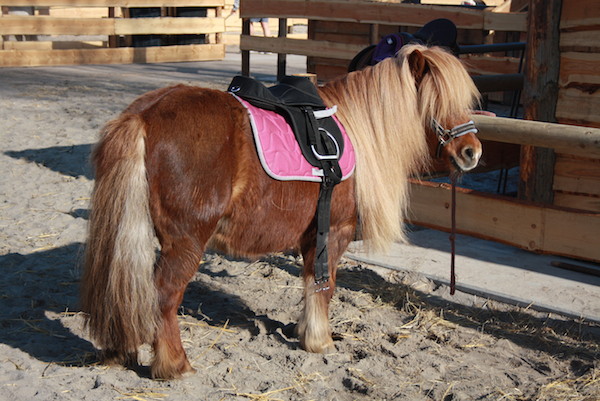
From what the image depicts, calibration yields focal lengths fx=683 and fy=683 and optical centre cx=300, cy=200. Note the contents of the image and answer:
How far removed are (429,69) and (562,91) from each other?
2.22 metres

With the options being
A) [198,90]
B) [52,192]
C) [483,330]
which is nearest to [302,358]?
[483,330]

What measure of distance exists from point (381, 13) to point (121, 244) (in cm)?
616

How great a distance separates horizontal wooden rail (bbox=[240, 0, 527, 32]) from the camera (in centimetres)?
746

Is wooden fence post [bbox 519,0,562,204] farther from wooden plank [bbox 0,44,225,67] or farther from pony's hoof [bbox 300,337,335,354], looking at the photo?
wooden plank [bbox 0,44,225,67]

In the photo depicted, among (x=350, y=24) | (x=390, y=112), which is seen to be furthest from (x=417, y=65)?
(x=350, y=24)

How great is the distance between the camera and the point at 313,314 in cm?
388

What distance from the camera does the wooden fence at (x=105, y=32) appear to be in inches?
545

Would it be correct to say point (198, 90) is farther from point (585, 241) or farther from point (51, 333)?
point (585, 241)

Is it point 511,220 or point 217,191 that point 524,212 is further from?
point 217,191

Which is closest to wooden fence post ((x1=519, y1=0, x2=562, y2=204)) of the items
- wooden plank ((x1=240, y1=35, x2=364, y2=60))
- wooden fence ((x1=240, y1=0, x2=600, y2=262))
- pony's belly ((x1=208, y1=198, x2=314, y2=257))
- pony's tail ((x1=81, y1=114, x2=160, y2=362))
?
wooden fence ((x1=240, y1=0, x2=600, y2=262))

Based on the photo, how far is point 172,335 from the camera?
335 cm

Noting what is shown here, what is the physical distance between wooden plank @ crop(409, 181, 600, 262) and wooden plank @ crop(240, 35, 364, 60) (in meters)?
3.82

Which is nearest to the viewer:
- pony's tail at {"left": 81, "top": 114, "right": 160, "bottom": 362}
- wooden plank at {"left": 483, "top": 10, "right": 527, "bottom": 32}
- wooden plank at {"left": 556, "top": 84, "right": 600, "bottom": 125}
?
pony's tail at {"left": 81, "top": 114, "right": 160, "bottom": 362}

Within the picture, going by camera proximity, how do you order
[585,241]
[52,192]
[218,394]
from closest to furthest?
[218,394] < [585,241] < [52,192]
